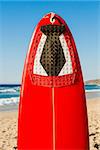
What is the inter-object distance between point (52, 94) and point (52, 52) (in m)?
0.29

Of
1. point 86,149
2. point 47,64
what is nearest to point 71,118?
point 86,149

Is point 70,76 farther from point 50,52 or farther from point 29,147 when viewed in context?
point 29,147

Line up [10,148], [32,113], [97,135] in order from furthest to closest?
[97,135] → [10,148] → [32,113]

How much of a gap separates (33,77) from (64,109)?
0.30 meters

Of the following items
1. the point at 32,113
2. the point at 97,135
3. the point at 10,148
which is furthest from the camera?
the point at 97,135

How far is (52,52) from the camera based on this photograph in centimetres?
232

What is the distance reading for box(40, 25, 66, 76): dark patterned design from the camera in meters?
2.32

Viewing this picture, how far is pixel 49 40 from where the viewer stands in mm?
2336

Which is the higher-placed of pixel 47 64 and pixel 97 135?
pixel 47 64

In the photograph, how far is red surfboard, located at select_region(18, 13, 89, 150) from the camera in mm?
2271

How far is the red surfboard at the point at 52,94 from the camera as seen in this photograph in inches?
89.4

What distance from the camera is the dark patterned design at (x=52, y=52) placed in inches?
91.2

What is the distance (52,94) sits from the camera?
7.52ft

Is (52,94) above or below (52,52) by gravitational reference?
below
